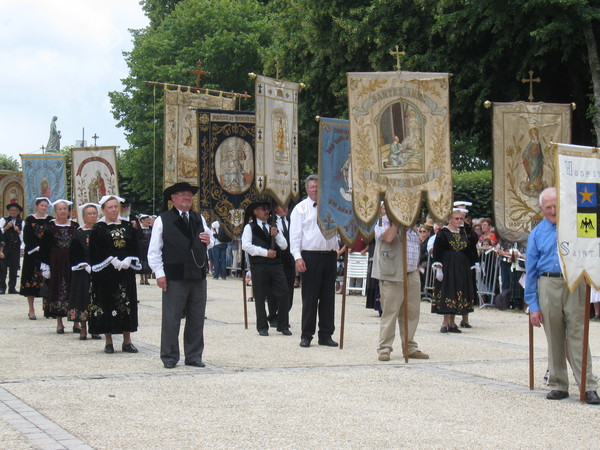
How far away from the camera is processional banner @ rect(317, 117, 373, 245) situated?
38.8 feet

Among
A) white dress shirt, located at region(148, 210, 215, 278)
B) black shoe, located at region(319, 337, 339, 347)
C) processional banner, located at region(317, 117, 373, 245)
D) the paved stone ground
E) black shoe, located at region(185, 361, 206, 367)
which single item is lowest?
the paved stone ground

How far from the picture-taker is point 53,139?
92.1 m

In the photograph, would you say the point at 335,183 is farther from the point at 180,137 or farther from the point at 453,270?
the point at 180,137

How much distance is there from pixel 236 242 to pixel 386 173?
18.4m

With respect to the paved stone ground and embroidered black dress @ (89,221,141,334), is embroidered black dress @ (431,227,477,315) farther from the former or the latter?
embroidered black dress @ (89,221,141,334)

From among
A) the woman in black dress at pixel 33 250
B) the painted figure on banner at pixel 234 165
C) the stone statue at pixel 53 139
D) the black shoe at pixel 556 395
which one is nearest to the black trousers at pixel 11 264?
the woman in black dress at pixel 33 250

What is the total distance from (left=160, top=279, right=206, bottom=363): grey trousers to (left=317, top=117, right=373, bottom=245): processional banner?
2071mm

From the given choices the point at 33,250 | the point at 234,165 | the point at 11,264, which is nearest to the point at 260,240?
the point at 234,165

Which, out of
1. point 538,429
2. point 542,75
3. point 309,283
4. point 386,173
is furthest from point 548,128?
point 542,75

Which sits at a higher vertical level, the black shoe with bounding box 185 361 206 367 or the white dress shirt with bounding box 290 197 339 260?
the white dress shirt with bounding box 290 197 339 260

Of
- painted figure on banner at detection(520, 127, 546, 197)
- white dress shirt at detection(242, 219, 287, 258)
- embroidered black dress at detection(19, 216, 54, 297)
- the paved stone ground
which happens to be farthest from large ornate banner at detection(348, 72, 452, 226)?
embroidered black dress at detection(19, 216, 54, 297)

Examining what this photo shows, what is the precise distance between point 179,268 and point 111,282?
65.8 inches

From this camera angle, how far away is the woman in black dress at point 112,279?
11.4 meters

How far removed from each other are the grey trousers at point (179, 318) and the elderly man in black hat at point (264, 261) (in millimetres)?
3302
